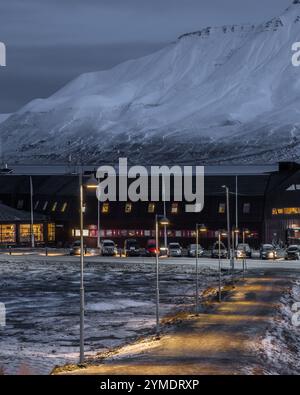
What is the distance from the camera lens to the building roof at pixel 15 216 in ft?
466

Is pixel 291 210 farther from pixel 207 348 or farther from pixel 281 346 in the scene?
pixel 207 348

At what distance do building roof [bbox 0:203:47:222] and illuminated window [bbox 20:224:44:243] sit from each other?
48.8 inches

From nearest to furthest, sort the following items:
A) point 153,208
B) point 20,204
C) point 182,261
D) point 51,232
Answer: point 182,261 < point 153,208 < point 51,232 < point 20,204

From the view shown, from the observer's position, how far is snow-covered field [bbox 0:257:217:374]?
146ft

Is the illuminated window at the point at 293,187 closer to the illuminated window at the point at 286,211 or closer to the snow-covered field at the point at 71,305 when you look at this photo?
the illuminated window at the point at 286,211

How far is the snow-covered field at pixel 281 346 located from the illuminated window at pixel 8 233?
87.6 m

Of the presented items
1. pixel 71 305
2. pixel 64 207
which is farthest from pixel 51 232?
pixel 71 305

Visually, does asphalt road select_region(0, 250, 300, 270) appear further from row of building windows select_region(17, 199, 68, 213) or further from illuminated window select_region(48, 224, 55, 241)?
illuminated window select_region(48, 224, 55, 241)

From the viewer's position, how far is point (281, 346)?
4447cm

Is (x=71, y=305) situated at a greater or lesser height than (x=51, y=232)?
lesser

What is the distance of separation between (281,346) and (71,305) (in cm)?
2259

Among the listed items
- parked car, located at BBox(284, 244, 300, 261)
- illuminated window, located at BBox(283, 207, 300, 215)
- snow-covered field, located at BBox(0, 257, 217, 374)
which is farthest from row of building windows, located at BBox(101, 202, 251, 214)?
snow-covered field, located at BBox(0, 257, 217, 374)

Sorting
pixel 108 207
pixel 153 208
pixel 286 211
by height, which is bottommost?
pixel 286 211
